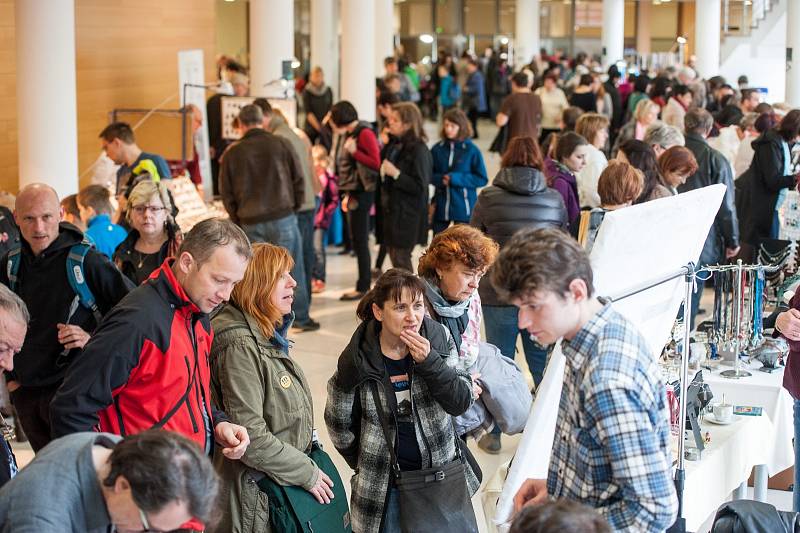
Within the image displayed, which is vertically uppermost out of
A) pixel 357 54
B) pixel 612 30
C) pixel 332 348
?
pixel 612 30

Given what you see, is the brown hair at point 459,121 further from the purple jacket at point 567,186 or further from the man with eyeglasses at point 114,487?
the man with eyeglasses at point 114,487

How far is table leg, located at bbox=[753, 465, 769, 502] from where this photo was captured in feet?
Answer: 16.5

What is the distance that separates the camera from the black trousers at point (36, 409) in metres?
4.48

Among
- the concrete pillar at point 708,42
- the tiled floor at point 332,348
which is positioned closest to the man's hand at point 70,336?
the tiled floor at point 332,348

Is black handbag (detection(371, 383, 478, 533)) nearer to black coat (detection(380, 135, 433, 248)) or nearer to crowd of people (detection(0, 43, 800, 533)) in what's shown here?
crowd of people (detection(0, 43, 800, 533))

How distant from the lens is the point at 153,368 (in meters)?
3.38

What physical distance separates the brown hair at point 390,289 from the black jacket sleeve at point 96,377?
79cm

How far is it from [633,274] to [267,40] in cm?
796

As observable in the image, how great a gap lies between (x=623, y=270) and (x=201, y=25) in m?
10.2

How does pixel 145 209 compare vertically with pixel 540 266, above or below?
below

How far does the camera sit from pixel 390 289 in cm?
379

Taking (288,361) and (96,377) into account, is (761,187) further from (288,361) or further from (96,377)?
(96,377)

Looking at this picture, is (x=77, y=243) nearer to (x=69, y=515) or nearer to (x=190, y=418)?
(x=190, y=418)

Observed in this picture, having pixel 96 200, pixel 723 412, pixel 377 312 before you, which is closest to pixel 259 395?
pixel 377 312
